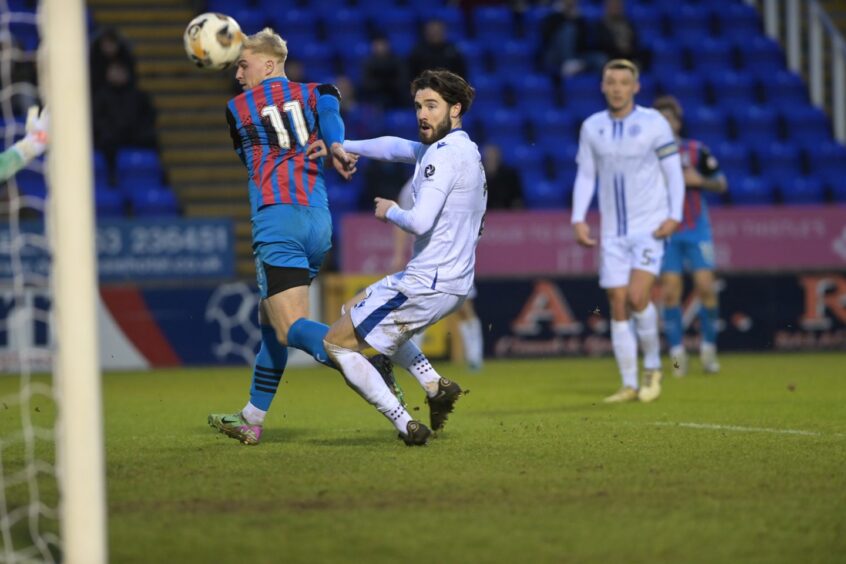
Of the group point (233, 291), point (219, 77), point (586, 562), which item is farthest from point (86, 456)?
point (219, 77)

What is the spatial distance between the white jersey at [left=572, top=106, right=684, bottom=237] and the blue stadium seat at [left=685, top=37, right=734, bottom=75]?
943cm

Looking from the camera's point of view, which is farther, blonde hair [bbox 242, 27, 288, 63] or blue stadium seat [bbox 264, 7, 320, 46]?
blue stadium seat [bbox 264, 7, 320, 46]

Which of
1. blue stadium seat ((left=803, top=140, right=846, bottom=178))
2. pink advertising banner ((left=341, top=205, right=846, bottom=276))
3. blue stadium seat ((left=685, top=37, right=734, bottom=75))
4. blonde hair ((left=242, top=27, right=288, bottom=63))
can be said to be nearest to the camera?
Answer: blonde hair ((left=242, top=27, right=288, bottom=63))

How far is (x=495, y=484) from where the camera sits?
5543mm

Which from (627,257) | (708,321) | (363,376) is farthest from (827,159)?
(363,376)

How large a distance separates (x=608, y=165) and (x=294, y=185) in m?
3.20

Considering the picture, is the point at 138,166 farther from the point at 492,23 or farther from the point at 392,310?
the point at 392,310

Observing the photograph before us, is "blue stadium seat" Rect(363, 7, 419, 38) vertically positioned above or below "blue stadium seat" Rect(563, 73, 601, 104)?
above

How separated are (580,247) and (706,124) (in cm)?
372

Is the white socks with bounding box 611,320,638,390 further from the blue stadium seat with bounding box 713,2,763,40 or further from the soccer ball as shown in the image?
the blue stadium seat with bounding box 713,2,763,40

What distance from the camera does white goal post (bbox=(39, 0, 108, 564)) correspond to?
12.8ft

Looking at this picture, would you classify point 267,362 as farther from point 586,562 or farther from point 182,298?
point 182,298

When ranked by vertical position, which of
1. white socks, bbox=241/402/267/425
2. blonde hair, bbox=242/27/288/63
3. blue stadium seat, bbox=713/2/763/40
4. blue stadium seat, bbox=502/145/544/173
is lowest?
white socks, bbox=241/402/267/425

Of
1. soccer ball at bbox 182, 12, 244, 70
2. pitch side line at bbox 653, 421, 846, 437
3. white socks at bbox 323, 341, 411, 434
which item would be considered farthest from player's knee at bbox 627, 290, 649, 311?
soccer ball at bbox 182, 12, 244, 70
